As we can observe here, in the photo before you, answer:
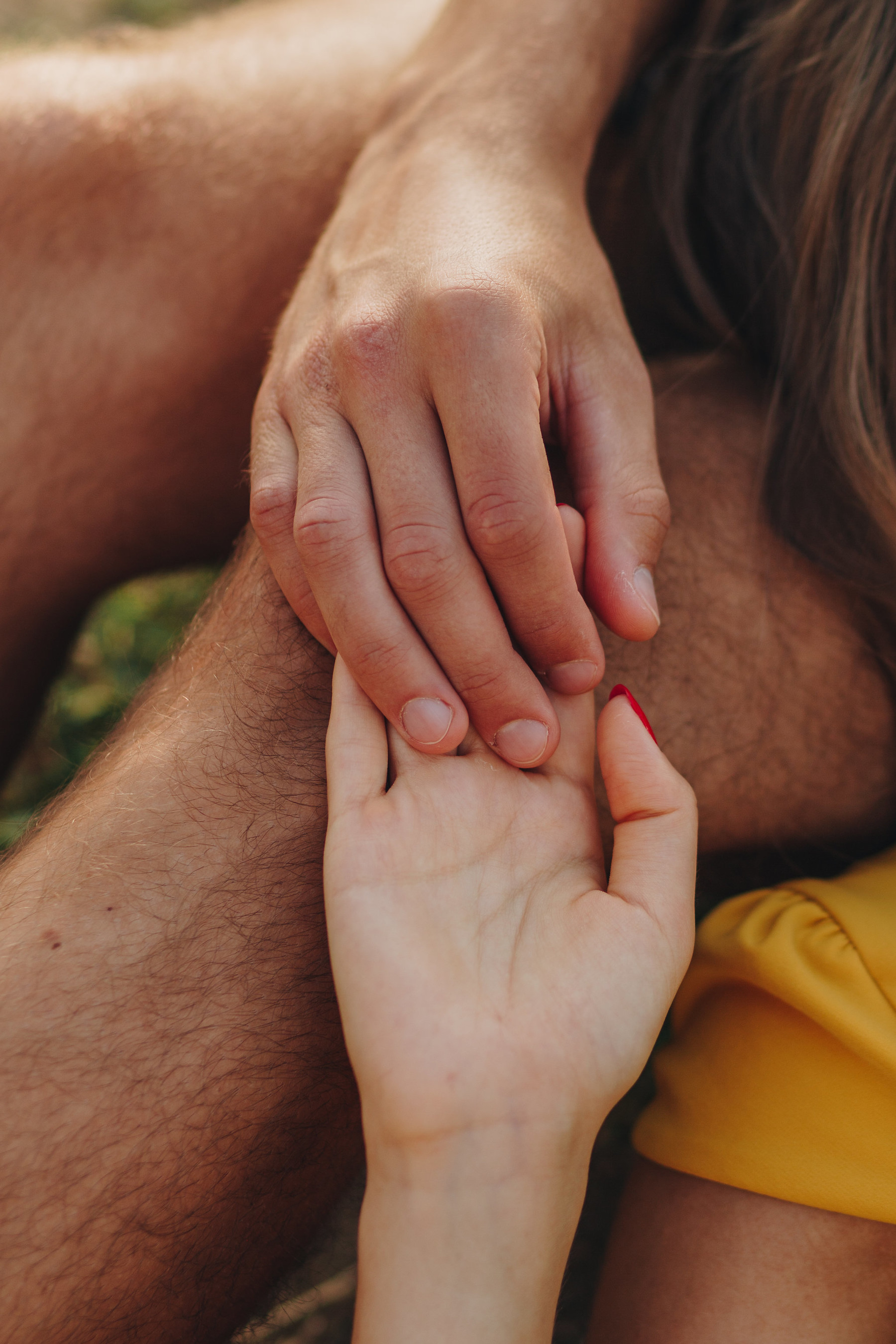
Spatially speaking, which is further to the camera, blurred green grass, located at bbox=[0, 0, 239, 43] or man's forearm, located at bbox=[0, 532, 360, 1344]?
blurred green grass, located at bbox=[0, 0, 239, 43]

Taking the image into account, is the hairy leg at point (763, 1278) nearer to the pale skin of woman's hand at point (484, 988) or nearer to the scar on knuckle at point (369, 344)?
the pale skin of woman's hand at point (484, 988)

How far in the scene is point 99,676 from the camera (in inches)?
78.1

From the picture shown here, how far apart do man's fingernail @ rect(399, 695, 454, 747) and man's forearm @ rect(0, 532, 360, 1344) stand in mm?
177

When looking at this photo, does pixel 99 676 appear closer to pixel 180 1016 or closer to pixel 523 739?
pixel 180 1016

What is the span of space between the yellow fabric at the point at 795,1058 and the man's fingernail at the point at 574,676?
35cm

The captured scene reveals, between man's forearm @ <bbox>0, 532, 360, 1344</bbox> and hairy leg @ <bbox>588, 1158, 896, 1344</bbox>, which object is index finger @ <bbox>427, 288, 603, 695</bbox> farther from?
hairy leg @ <bbox>588, 1158, 896, 1344</bbox>

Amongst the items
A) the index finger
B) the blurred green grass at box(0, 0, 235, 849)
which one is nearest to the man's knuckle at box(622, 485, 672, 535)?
the index finger

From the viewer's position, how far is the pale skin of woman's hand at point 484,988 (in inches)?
28.2

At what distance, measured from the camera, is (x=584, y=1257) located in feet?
4.60

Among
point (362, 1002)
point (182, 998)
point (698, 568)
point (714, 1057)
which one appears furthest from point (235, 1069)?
point (698, 568)

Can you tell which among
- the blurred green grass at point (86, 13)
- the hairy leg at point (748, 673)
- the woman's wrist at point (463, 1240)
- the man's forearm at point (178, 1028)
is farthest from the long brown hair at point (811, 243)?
the blurred green grass at point (86, 13)

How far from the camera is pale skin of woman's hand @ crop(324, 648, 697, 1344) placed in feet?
2.35

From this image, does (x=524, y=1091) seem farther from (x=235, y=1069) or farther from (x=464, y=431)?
(x=464, y=431)

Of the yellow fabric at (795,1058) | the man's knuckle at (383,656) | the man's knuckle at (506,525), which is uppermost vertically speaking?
the man's knuckle at (506,525)
